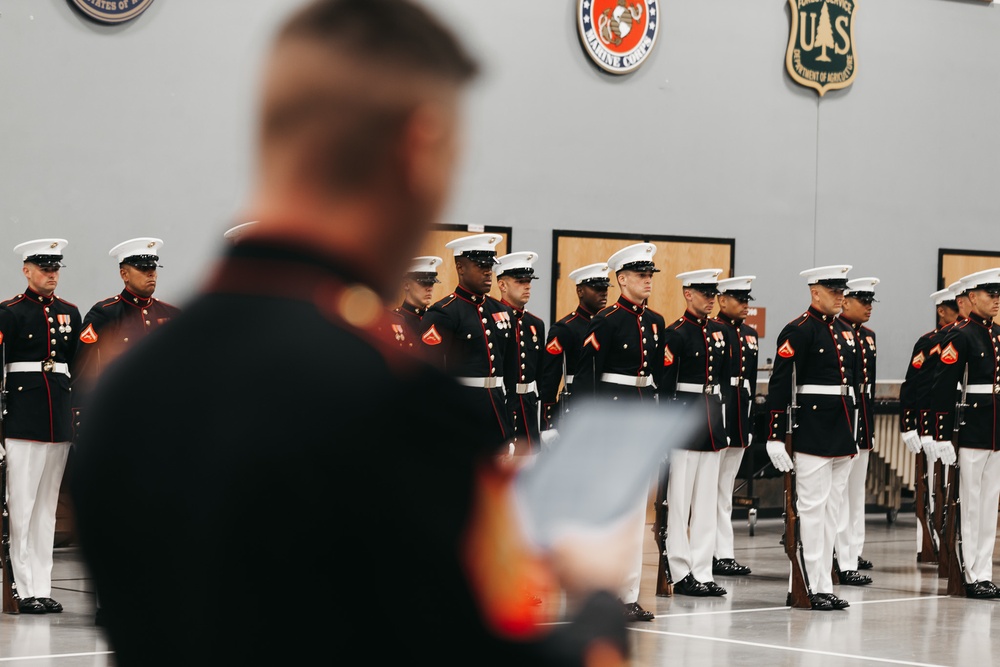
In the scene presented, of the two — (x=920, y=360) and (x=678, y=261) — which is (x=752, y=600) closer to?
(x=920, y=360)

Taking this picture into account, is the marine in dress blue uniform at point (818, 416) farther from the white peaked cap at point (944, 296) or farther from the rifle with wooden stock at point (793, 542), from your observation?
the white peaked cap at point (944, 296)

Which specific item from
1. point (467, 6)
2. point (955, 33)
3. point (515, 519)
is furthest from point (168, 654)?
point (955, 33)

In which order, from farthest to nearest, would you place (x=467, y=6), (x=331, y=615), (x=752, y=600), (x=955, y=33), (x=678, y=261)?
(x=955, y=33) < (x=678, y=261) < (x=467, y=6) < (x=752, y=600) < (x=331, y=615)

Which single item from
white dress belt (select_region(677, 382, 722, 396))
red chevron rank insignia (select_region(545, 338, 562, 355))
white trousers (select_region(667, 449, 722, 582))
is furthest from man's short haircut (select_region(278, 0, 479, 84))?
white dress belt (select_region(677, 382, 722, 396))

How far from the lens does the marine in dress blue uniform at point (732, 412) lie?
10703 mm

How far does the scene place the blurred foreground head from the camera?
3.85 ft

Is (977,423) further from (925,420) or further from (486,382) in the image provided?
(486,382)

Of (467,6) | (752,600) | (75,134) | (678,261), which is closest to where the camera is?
(752,600)

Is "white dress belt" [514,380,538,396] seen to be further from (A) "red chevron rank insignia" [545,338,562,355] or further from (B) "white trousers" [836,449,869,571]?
(B) "white trousers" [836,449,869,571]

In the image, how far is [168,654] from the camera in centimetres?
113

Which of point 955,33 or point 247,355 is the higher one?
point 955,33

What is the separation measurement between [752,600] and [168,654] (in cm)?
854

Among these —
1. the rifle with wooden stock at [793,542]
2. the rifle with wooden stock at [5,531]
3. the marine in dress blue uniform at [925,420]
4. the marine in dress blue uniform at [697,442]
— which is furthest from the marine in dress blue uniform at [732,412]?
the rifle with wooden stock at [5,531]

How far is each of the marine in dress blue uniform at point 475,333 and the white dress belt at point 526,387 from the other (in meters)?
0.19
